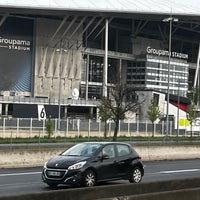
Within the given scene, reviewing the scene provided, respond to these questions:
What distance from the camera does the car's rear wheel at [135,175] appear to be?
683 inches

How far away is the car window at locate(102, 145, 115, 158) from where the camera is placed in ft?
54.2

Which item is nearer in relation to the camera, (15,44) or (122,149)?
(122,149)

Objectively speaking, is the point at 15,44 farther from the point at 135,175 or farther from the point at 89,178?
the point at 89,178

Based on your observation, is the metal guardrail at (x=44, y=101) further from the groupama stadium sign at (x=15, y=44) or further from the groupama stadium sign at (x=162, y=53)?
the groupama stadium sign at (x=162, y=53)

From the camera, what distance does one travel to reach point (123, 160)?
17016 mm

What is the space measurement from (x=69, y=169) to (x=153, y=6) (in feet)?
253

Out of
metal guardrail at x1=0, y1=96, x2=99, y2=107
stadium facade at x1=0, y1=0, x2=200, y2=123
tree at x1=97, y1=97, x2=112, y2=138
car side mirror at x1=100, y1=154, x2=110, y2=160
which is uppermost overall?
stadium facade at x1=0, y1=0, x2=200, y2=123

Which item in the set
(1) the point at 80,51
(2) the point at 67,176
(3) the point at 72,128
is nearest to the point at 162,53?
(1) the point at 80,51

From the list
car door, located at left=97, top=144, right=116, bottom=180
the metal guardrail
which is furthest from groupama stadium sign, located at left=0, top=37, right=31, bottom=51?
car door, located at left=97, top=144, right=116, bottom=180

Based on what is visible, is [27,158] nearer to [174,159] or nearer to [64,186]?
[64,186]

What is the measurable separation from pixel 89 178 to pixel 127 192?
618 cm

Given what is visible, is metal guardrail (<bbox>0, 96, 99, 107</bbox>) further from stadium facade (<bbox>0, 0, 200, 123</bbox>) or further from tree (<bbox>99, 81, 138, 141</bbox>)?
tree (<bbox>99, 81, 138, 141</bbox>)

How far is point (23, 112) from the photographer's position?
76.4 m

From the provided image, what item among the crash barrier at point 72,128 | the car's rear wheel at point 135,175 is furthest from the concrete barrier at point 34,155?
the crash barrier at point 72,128
